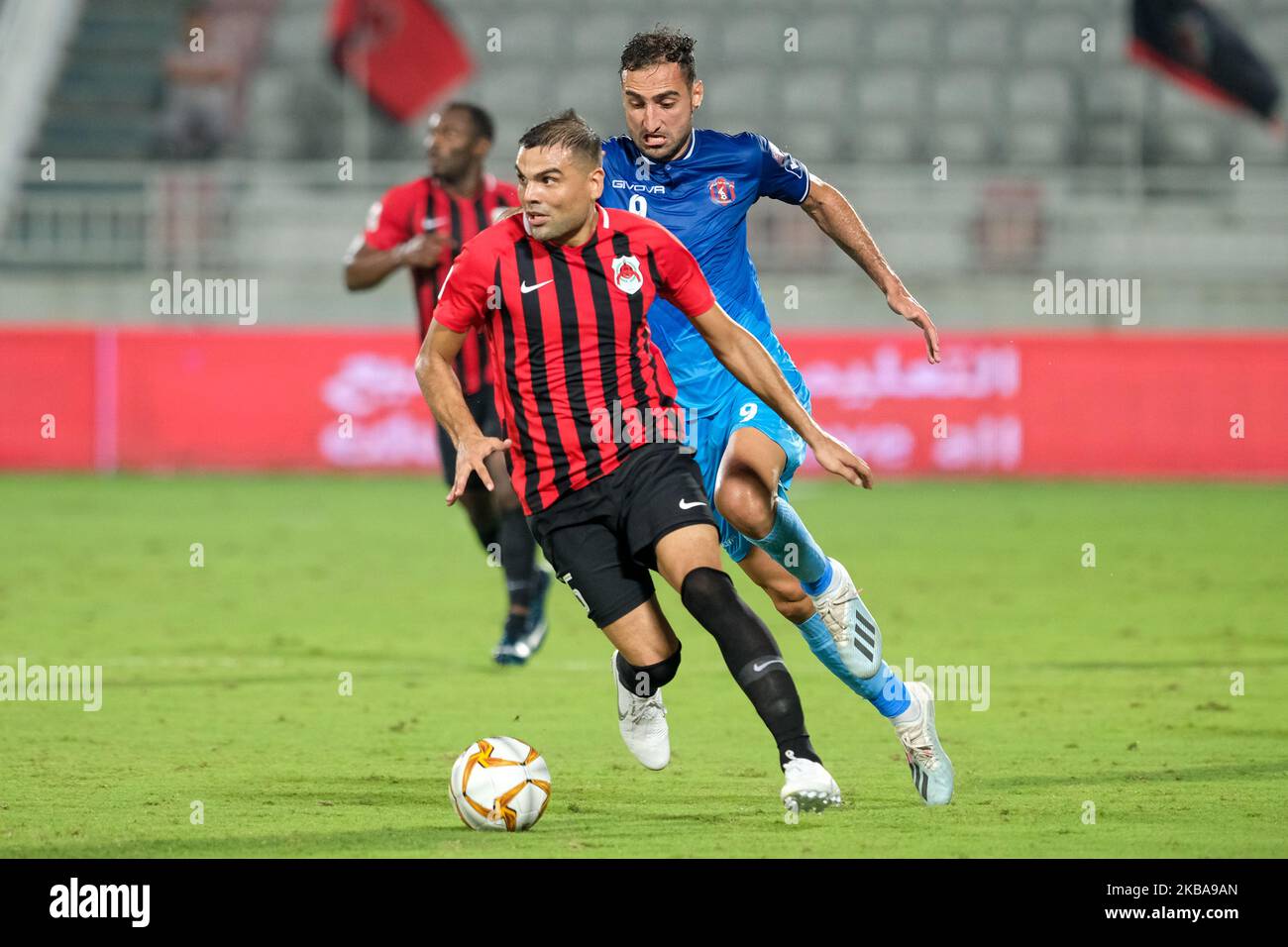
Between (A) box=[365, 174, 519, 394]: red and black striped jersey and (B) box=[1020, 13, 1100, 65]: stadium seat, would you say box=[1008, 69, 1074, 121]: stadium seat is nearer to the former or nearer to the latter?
(B) box=[1020, 13, 1100, 65]: stadium seat

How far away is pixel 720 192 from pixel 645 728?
1767 mm

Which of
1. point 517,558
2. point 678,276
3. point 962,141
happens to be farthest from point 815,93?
point 678,276

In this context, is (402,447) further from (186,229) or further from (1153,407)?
(1153,407)

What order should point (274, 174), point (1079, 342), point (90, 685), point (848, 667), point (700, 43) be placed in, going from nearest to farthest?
point (848, 667), point (90, 685), point (1079, 342), point (274, 174), point (700, 43)

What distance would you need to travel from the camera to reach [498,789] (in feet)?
17.9

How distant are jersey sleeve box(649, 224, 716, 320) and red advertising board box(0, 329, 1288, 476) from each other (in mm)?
11829

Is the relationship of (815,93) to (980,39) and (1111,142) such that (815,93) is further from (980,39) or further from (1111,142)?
(1111,142)

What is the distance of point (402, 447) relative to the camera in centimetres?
1847

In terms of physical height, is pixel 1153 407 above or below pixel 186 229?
below

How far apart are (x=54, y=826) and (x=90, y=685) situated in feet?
9.49

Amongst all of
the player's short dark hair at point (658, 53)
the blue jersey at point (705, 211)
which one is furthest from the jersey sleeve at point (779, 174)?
the player's short dark hair at point (658, 53)

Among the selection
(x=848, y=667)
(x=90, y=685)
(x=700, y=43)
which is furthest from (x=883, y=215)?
(x=848, y=667)

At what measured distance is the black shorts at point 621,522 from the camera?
556cm
